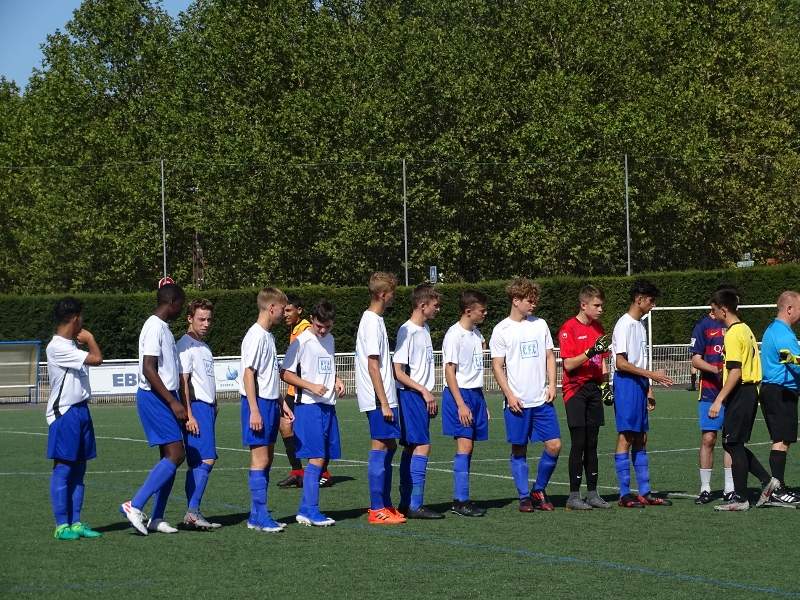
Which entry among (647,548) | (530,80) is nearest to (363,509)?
(647,548)

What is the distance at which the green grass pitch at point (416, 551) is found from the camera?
8203 millimetres

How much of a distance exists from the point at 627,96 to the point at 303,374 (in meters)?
42.1

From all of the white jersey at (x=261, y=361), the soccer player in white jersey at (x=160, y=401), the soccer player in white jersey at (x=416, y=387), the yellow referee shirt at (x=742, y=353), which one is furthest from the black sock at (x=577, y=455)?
the soccer player in white jersey at (x=160, y=401)

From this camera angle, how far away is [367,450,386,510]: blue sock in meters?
11.1

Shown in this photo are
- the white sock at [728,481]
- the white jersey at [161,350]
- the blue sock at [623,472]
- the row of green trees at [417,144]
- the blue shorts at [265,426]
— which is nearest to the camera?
the white jersey at [161,350]

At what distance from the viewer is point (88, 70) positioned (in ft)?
185

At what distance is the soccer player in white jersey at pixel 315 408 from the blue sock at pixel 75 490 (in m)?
1.78

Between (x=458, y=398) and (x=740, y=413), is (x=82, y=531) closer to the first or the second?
(x=458, y=398)

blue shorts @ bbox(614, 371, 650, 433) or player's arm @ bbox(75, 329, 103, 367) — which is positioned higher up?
player's arm @ bbox(75, 329, 103, 367)

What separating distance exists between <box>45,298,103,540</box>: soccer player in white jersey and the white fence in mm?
18461

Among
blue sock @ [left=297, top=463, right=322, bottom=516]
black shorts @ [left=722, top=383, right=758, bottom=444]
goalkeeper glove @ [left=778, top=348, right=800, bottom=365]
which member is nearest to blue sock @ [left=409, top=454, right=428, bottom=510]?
blue sock @ [left=297, top=463, right=322, bottom=516]

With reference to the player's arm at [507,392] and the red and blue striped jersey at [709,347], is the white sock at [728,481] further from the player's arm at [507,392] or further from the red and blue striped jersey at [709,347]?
the player's arm at [507,392]

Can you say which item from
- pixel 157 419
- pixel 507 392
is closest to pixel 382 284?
pixel 507 392

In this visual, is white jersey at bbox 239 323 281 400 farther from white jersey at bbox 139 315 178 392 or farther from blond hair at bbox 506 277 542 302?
blond hair at bbox 506 277 542 302
